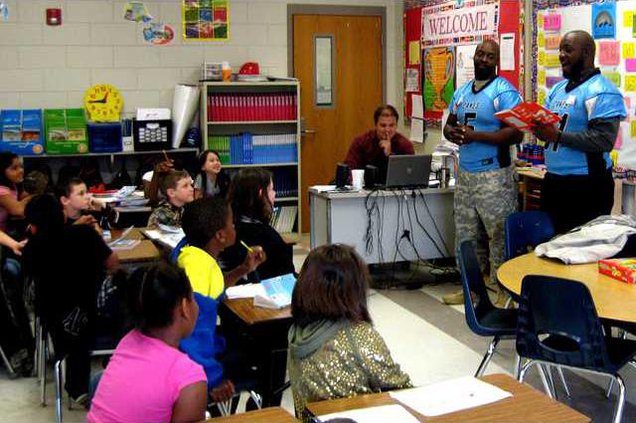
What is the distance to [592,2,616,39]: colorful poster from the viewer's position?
5.75 m

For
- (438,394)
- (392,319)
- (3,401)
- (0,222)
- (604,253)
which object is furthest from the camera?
(392,319)

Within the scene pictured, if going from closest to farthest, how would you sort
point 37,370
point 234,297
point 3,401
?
point 234,297
point 3,401
point 37,370

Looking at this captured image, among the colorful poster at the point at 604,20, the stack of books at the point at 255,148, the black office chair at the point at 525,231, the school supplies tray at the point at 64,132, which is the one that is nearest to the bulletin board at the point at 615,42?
the colorful poster at the point at 604,20

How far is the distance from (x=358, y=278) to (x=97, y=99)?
237 inches

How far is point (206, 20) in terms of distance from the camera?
27.1ft

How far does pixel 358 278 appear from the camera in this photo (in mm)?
2539

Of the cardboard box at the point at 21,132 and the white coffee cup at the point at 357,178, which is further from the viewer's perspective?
the cardboard box at the point at 21,132

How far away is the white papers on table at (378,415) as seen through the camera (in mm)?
2189

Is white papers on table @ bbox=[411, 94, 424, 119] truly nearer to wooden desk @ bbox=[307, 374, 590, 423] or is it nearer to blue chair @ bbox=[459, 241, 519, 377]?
blue chair @ bbox=[459, 241, 519, 377]

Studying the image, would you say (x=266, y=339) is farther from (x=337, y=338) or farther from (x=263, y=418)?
(x=263, y=418)

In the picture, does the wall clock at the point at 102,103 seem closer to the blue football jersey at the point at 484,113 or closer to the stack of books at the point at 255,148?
the stack of books at the point at 255,148

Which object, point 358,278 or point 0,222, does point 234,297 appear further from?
point 0,222

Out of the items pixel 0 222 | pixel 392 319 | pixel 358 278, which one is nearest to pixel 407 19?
pixel 392 319

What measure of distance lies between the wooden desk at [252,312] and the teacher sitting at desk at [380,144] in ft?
10.3
